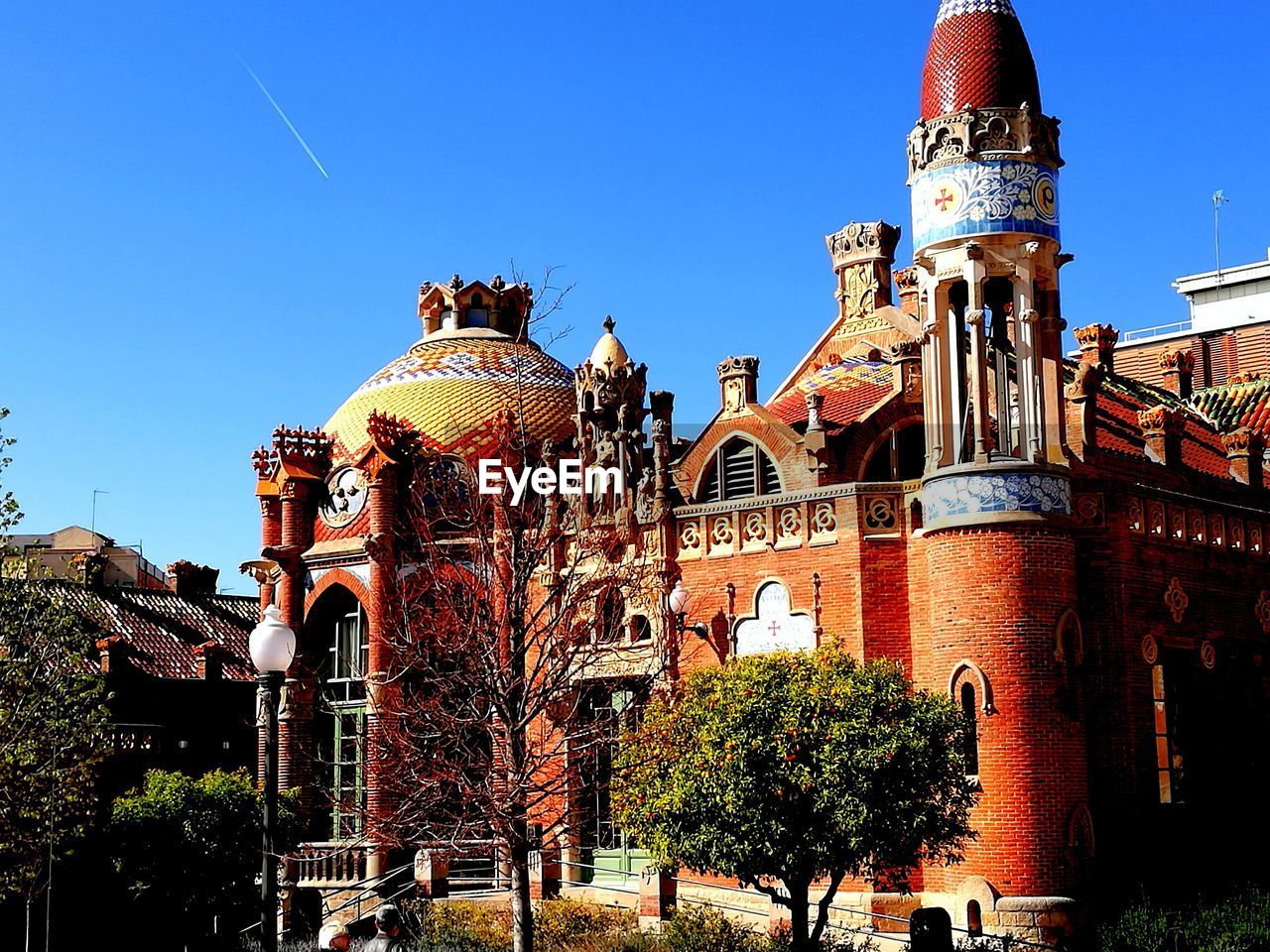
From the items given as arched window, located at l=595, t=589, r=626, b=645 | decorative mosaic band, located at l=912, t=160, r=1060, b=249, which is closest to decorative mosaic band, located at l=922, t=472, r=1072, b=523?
decorative mosaic band, located at l=912, t=160, r=1060, b=249

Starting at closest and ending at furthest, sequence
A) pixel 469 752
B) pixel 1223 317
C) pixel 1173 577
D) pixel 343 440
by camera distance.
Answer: pixel 469 752, pixel 1173 577, pixel 343 440, pixel 1223 317

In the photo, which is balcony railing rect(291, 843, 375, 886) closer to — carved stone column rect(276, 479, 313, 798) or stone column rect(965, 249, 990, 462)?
carved stone column rect(276, 479, 313, 798)

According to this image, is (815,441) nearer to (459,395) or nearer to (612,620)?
(612,620)

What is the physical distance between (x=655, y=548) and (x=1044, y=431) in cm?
664

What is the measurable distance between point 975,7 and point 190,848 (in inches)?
704

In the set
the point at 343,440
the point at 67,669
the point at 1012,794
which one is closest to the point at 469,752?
the point at 67,669

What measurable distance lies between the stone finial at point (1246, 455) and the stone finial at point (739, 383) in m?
9.48

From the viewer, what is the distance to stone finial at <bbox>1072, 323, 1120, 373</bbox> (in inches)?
1253

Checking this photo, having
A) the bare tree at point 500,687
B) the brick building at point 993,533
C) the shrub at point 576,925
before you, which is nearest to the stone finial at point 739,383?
the brick building at point 993,533

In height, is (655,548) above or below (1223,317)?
below

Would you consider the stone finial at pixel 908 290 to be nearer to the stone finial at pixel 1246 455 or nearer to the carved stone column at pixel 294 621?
the stone finial at pixel 1246 455

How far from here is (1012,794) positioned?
22.5 m

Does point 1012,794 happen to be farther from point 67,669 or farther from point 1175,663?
point 67,669

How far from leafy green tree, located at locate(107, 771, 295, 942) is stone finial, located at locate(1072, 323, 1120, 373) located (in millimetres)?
17257
